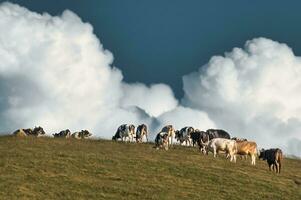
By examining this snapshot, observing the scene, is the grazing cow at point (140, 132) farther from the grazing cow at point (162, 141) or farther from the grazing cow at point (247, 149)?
the grazing cow at point (247, 149)

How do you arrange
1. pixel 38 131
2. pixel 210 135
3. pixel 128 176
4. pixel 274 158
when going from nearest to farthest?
pixel 128 176, pixel 274 158, pixel 210 135, pixel 38 131

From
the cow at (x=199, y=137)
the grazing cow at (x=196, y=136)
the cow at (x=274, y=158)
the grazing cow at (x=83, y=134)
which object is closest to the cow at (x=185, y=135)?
the grazing cow at (x=196, y=136)

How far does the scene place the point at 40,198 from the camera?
35.4 m

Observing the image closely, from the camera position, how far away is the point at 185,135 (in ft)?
219

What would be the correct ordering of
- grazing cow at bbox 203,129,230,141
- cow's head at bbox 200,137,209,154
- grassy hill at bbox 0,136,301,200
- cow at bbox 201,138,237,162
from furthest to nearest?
grazing cow at bbox 203,129,230,141, cow's head at bbox 200,137,209,154, cow at bbox 201,138,237,162, grassy hill at bbox 0,136,301,200

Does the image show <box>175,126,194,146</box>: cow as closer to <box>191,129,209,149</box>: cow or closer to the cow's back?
<box>191,129,209,149</box>: cow

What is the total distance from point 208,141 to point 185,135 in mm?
8826

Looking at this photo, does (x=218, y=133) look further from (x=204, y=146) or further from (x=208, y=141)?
(x=204, y=146)

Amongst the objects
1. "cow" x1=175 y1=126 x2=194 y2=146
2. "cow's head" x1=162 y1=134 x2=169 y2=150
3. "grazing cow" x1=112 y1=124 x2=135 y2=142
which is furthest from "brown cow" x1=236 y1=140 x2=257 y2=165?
"grazing cow" x1=112 y1=124 x2=135 y2=142

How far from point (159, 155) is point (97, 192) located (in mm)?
14270

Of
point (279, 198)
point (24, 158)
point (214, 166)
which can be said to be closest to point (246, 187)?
point (279, 198)

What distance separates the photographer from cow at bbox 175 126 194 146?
66625mm

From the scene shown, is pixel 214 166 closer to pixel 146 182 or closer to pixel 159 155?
pixel 159 155

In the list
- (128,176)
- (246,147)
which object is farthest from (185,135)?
(128,176)
